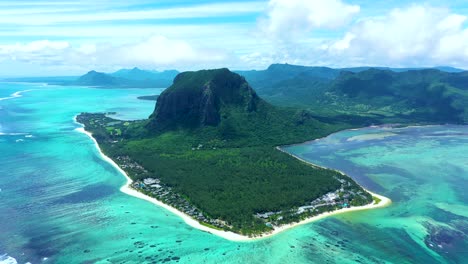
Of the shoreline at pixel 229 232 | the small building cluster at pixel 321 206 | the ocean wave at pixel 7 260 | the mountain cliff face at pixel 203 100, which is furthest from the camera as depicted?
the mountain cliff face at pixel 203 100

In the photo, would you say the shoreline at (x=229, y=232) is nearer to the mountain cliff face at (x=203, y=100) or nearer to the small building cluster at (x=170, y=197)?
the small building cluster at (x=170, y=197)

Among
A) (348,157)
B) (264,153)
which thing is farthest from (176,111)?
(348,157)

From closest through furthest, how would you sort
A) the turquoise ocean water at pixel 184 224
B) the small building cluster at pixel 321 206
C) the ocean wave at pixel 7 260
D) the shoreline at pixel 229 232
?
1. the ocean wave at pixel 7 260
2. the turquoise ocean water at pixel 184 224
3. the shoreline at pixel 229 232
4. the small building cluster at pixel 321 206

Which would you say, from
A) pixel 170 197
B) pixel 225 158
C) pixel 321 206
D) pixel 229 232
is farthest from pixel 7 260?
pixel 225 158

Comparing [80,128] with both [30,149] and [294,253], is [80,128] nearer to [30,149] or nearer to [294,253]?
[30,149]

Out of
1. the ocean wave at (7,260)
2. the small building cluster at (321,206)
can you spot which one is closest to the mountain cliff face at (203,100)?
the small building cluster at (321,206)
